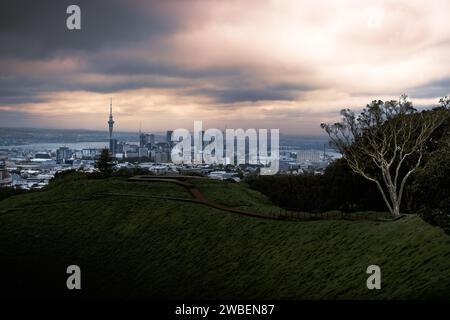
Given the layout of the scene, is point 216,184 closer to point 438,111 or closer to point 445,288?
point 438,111

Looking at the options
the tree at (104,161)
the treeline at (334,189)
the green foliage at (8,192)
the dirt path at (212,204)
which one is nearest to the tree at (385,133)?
the treeline at (334,189)

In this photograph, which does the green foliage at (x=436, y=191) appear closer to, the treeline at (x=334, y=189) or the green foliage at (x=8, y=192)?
the treeline at (x=334, y=189)

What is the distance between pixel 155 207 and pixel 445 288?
3303 cm

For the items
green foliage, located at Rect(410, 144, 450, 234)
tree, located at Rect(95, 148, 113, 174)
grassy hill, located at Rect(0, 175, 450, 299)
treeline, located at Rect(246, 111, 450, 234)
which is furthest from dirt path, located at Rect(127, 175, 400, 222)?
tree, located at Rect(95, 148, 113, 174)

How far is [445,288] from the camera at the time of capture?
812 inches

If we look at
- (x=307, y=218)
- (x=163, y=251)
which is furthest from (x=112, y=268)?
(x=307, y=218)

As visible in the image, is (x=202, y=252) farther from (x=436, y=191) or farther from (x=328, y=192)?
(x=328, y=192)

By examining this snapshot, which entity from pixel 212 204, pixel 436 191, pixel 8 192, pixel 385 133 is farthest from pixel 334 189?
pixel 8 192

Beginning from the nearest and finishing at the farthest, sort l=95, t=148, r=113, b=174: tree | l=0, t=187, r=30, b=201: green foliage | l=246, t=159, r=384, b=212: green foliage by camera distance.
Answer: l=246, t=159, r=384, b=212: green foliage < l=0, t=187, r=30, b=201: green foliage < l=95, t=148, r=113, b=174: tree

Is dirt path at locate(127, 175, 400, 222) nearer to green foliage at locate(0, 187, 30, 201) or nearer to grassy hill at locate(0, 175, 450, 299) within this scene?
grassy hill at locate(0, 175, 450, 299)

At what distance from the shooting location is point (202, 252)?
3806 cm

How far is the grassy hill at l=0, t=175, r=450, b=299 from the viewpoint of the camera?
26422mm

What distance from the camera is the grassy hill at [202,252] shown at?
86.7 ft

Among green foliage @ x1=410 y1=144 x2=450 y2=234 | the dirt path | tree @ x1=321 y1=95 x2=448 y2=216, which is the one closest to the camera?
green foliage @ x1=410 y1=144 x2=450 y2=234
